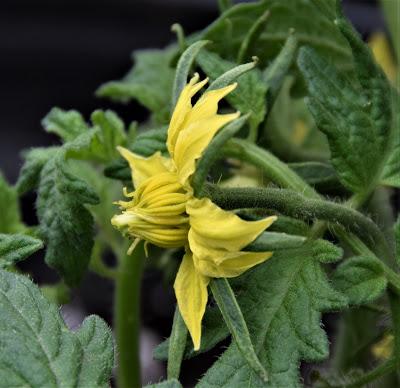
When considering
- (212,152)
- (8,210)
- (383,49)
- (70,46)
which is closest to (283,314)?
(212,152)

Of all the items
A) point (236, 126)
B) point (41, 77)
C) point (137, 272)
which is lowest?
point (41, 77)

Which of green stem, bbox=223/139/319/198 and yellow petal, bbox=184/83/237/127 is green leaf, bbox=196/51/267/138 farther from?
yellow petal, bbox=184/83/237/127

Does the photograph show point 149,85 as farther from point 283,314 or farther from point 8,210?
point 283,314

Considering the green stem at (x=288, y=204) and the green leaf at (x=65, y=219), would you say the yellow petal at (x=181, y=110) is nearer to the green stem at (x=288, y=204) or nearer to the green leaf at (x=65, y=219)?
the green stem at (x=288, y=204)

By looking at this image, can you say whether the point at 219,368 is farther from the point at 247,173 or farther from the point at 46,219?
the point at 247,173

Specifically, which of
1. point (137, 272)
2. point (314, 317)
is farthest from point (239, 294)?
point (137, 272)

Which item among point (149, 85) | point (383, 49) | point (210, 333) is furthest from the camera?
point (383, 49)
